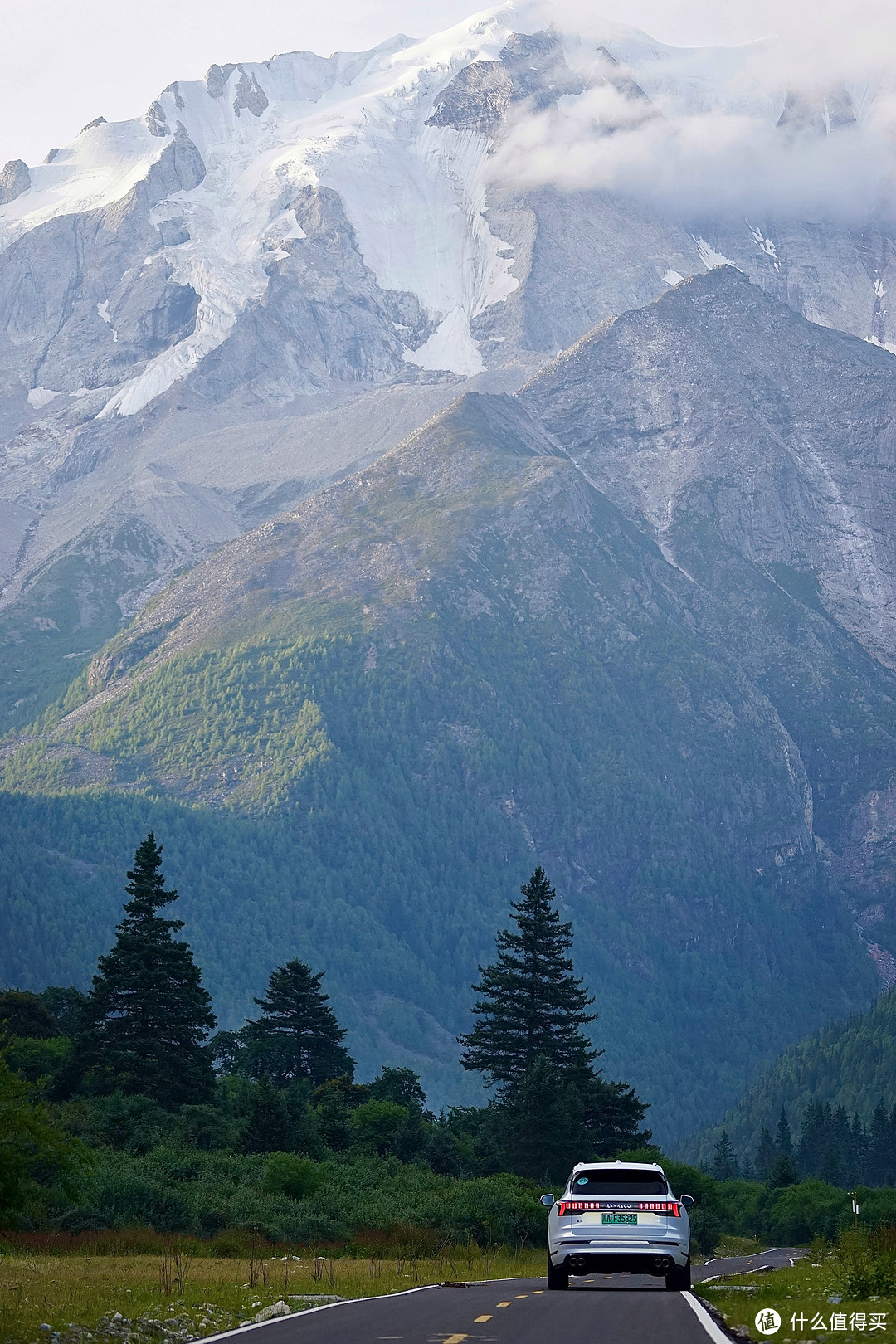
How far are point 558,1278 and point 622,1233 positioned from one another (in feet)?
8.40

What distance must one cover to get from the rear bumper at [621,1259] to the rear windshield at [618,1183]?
48.7 inches

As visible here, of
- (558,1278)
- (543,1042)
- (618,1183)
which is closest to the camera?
(618,1183)

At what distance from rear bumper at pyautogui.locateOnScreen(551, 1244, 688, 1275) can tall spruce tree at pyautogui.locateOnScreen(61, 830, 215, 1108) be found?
59.6 meters

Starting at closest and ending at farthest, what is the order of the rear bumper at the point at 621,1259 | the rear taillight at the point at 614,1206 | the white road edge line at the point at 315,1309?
1. the white road edge line at the point at 315,1309
2. the rear bumper at the point at 621,1259
3. the rear taillight at the point at 614,1206

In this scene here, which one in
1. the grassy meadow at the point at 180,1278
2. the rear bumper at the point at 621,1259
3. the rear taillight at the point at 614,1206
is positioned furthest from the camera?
the rear taillight at the point at 614,1206

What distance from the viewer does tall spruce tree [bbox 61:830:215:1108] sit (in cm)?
9219

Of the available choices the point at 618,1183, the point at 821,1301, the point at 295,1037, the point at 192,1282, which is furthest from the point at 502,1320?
the point at 295,1037

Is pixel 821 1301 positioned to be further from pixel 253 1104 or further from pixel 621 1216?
pixel 253 1104

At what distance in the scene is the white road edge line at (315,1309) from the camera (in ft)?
88.6

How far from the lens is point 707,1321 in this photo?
29000 mm

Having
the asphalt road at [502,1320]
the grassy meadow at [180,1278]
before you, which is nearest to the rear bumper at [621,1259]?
the asphalt road at [502,1320]

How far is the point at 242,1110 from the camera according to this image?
85.0 meters

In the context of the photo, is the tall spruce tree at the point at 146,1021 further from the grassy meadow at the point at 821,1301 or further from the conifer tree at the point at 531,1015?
the grassy meadow at the point at 821,1301

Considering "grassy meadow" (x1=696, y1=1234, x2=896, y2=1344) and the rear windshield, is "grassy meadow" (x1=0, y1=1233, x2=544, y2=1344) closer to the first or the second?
the rear windshield
